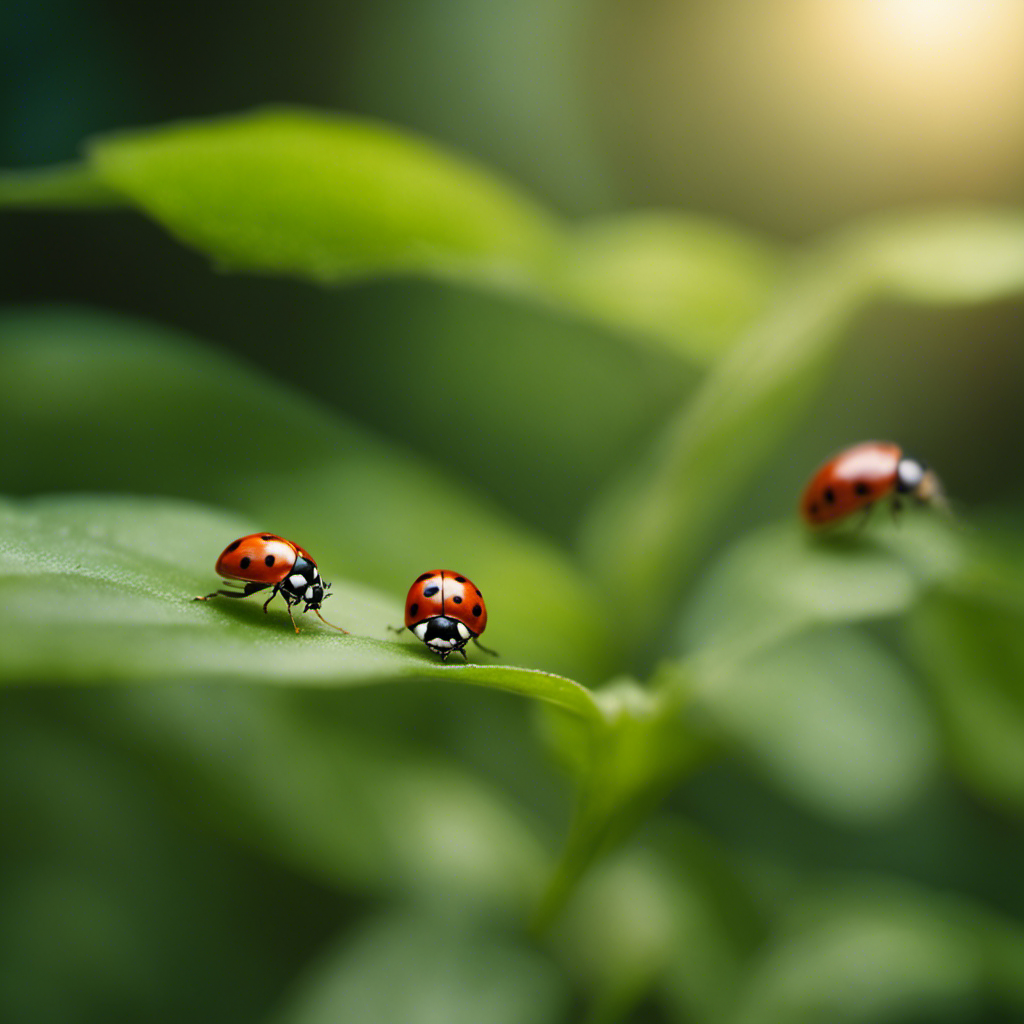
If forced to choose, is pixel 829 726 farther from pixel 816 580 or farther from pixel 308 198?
pixel 308 198

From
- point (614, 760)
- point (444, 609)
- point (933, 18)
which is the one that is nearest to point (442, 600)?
point (444, 609)

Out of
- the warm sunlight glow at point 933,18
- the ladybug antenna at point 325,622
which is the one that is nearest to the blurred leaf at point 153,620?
the ladybug antenna at point 325,622

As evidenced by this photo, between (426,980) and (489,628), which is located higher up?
(489,628)

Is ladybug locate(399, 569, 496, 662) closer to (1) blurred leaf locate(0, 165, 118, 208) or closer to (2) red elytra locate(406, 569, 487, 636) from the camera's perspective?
(2) red elytra locate(406, 569, 487, 636)

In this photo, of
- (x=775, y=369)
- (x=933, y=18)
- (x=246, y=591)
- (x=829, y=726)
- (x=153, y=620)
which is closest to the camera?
(x=153, y=620)

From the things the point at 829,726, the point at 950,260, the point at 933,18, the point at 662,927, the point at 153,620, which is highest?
the point at 933,18

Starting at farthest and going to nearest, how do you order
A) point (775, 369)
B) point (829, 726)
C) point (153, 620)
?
point (829, 726), point (775, 369), point (153, 620)

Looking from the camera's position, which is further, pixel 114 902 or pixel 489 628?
pixel 114 902
